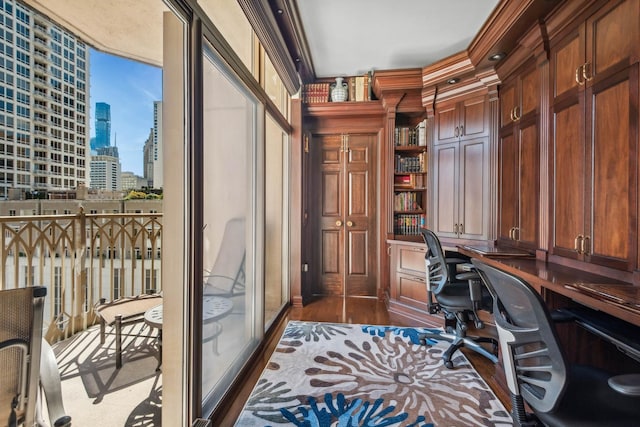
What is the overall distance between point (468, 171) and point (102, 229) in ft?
9.93

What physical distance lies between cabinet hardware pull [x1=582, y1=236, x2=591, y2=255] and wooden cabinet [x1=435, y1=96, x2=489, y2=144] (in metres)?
1.45

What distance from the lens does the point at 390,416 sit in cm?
164

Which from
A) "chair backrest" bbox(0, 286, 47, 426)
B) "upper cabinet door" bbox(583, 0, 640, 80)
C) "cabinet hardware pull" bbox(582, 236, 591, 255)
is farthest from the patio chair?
"upper cabinet door" bbox(583, 0, 640, 80)

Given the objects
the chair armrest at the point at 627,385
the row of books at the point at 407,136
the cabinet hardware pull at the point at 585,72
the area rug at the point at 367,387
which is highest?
the row of books at the point at 407,136

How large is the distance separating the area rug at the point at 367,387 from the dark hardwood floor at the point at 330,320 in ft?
0.20

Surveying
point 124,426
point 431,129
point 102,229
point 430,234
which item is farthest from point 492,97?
point 124,426

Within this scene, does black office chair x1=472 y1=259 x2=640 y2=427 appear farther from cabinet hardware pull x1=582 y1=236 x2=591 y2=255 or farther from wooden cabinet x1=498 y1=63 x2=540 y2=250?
wooden cabinet x1=498 y1=63 x2=540 y2=250

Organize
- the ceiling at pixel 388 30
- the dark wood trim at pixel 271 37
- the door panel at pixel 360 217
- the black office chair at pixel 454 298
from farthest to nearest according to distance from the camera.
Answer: the door panel at pixel 360 217 < the ceiling at pixel 388 30 < the black office chair at pixel 454 298 < the dark wood trim at pixel 271 37

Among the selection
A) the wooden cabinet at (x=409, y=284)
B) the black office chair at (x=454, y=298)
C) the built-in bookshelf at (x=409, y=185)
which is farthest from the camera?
the built-in bookshelf at (x=409, y=185)

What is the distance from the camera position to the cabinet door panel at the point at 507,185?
246cm

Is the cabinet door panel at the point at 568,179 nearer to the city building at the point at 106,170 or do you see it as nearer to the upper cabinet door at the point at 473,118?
the upper cabinet door at the point at 473,118

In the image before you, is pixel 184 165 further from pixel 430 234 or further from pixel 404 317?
pixel 404 317

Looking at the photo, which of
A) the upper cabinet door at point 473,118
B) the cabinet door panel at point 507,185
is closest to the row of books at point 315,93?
the upper cabinet door at point 473,118

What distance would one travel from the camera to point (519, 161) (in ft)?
7.82
